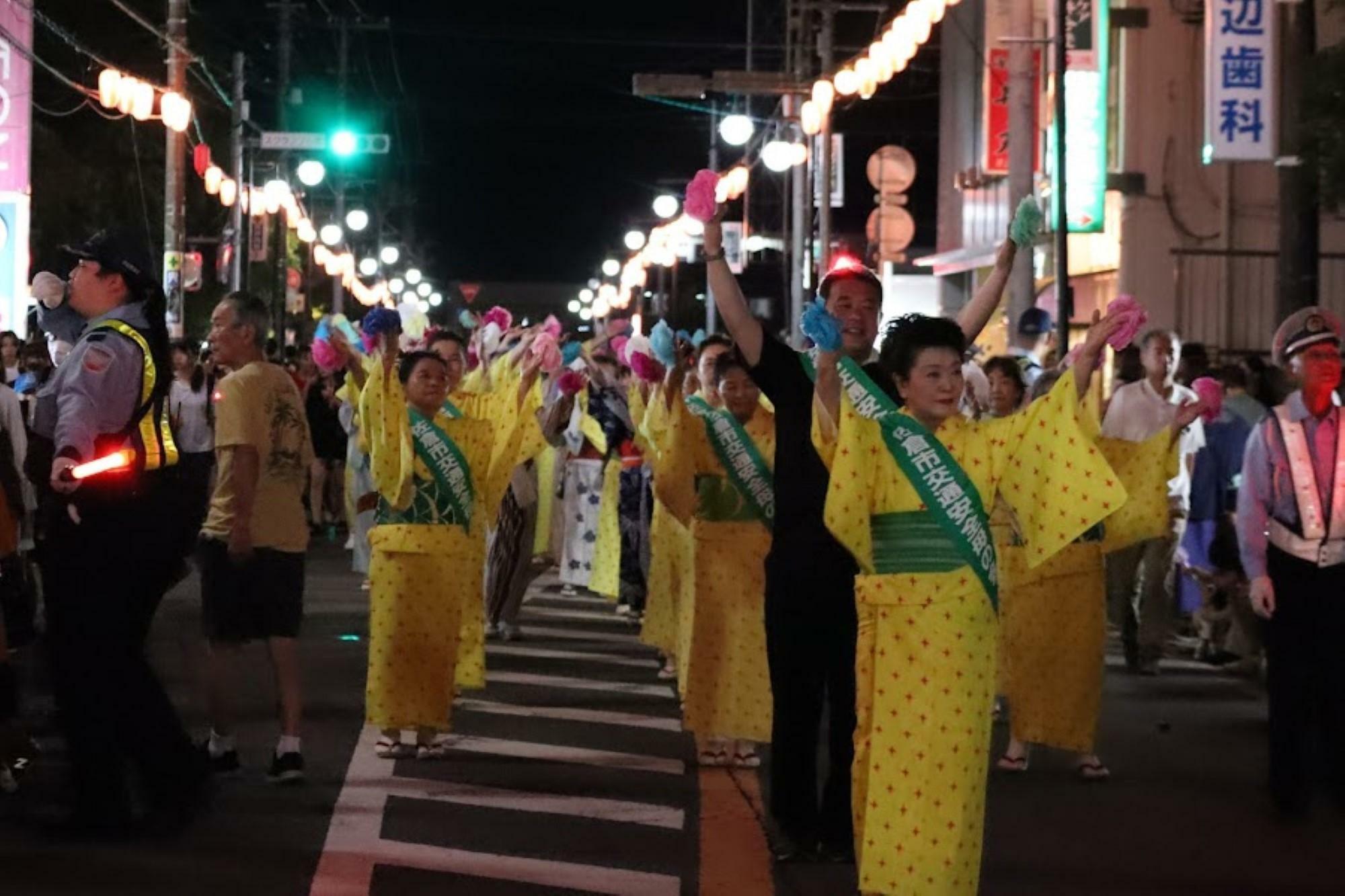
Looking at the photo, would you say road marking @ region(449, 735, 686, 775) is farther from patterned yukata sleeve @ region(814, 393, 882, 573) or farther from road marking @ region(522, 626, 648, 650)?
road marking @ region(522, 626, 648, 650)

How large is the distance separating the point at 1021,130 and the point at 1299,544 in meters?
11.8

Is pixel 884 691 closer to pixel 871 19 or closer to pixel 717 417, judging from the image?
pixel 717 417

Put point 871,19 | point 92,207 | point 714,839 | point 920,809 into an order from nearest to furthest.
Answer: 1. point 920,809
2. point 714,839
3. point 92,207
4. point 871,19

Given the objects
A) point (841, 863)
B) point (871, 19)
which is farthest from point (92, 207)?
point (841, 863)

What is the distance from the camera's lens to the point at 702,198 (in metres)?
6.82

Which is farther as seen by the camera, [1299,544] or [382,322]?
[382,322]

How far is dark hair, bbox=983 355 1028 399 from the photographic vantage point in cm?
1023

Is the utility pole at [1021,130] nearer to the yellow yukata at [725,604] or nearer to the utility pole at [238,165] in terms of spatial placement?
the yellow yukata at [725,604]

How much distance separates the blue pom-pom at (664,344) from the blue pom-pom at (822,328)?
3640mm

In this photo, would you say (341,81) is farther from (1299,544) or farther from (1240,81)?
(1299,544)

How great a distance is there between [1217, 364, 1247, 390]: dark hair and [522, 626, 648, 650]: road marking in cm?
400

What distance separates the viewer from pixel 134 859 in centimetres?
689

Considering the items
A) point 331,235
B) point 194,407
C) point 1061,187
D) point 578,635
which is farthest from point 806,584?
point 331,235

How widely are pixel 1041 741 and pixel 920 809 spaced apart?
134 inches
